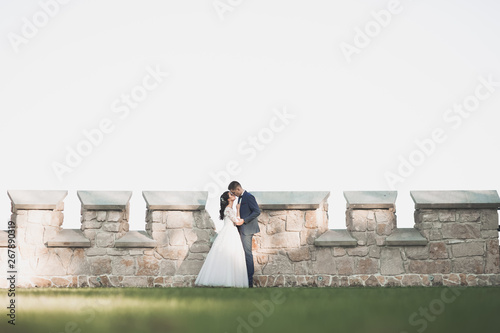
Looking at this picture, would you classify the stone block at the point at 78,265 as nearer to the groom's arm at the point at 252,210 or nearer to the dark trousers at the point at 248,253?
the dark trousers at the point at 248,253

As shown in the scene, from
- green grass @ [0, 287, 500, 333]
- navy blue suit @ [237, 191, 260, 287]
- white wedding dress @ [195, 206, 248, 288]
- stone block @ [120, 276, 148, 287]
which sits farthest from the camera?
stone block @ [120, 276, 148, 287]

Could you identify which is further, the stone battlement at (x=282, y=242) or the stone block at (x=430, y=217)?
the stone block at (x=430, y=217)

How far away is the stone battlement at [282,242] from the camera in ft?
30.4

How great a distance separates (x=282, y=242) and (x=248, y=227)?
562 mm

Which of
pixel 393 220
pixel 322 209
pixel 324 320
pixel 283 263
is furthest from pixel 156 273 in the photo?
pixel 324 320

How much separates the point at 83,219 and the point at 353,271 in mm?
3780

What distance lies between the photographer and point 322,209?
372 inches

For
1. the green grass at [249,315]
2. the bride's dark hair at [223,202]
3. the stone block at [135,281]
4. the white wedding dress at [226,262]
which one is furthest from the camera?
the bride's dark hair at [223,202]

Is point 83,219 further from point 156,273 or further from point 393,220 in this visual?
point 393,220

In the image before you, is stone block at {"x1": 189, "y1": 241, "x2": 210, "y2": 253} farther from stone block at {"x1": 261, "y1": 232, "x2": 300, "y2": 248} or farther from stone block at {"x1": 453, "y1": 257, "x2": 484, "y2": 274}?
stone block at {"x1": 453, "y1": 257, "x2": 484, "y2": 274}

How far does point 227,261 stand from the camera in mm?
8984

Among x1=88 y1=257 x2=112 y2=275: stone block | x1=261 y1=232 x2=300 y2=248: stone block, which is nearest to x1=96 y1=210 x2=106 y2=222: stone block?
x1=88 y1=257 x2=112 y2=275: stone block

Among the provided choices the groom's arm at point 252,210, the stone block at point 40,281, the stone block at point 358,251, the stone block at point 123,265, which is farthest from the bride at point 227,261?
the stone block at point 40,281

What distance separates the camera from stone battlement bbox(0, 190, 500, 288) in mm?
9266
